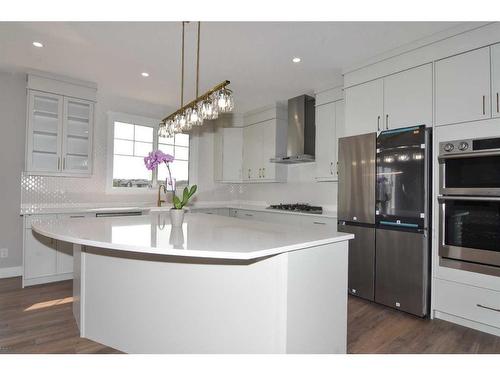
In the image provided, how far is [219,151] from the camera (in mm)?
5488

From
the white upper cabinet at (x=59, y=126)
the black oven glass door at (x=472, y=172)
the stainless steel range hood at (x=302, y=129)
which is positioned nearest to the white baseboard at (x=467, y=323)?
the black oven glass door at (x=472, y=172)

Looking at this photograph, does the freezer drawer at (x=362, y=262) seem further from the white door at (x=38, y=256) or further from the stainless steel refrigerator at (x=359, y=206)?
the white door at (x=38, y=256)

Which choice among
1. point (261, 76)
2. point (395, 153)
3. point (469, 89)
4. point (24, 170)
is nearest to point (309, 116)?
point (261, 76)

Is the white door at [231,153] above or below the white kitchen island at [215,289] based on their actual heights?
above

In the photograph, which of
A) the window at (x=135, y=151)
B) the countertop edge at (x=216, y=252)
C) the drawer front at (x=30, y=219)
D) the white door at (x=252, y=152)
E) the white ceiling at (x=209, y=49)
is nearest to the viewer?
the countertop edge at (x=216, y=252)

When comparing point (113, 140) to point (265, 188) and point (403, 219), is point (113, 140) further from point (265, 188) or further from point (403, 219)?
point (403, 219)

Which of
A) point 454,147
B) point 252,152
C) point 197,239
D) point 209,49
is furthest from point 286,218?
point 197,239

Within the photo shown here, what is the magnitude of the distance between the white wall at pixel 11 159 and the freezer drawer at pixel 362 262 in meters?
4.03

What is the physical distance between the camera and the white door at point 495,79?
2.30 m

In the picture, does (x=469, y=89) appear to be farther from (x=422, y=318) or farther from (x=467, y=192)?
(x=422, y=318)

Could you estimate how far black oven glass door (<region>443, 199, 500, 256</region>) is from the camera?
7.54 ft

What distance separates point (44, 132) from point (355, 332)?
411cm
